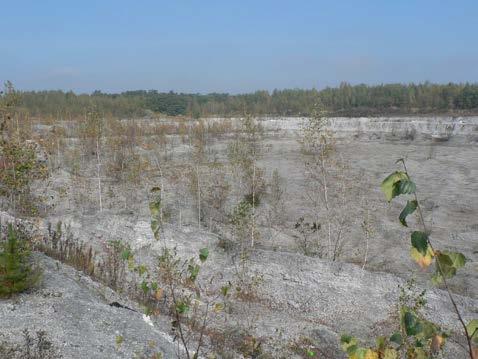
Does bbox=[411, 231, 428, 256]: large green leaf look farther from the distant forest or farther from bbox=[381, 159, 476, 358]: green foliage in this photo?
the distant forest

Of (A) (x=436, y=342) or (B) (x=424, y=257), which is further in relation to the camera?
(A) (x=436, y=342)

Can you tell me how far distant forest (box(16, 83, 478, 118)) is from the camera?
59.4 metres

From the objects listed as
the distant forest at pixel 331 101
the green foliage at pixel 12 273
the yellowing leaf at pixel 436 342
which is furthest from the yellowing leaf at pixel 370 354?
the distant forest at pixel 331 101

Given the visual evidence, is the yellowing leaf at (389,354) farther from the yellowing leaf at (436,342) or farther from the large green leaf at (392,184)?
the large green leaf at (392,184)

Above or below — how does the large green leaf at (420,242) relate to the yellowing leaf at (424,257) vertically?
above

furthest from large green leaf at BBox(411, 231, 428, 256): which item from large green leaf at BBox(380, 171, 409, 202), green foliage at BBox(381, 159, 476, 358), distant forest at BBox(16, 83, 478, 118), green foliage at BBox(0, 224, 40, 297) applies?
distant forest at BBox(16, 83, 478, 118)

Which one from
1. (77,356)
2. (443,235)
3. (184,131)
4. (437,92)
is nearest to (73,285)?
(77,356)

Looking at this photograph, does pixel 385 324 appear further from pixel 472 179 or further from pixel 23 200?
pixel 472 179

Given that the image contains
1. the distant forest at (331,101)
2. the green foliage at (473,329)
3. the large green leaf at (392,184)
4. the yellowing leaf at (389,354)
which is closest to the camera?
the large green leaf at (392,184)

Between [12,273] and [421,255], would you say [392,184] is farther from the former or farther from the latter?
[12,273]

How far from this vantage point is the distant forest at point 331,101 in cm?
5938

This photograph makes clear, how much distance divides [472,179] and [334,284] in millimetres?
23016

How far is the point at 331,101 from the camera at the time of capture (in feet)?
260

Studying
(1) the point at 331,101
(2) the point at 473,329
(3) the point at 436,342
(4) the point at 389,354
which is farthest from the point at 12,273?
(1) the point at 331,101
